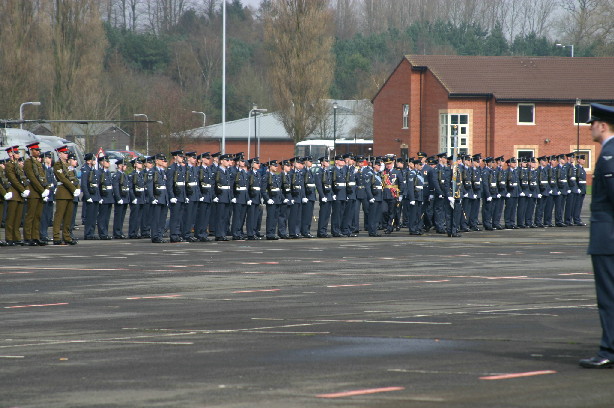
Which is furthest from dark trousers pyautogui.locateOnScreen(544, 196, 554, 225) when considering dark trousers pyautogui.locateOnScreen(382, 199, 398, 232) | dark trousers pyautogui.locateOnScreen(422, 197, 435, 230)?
dark trousers pyautogui.locateOnScreen(382, 199, 398, 232)

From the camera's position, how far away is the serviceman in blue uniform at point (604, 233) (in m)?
9.03

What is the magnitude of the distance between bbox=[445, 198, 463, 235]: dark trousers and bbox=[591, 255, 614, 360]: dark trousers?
66.4 feet

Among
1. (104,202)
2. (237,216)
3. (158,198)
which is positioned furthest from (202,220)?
(104,202)

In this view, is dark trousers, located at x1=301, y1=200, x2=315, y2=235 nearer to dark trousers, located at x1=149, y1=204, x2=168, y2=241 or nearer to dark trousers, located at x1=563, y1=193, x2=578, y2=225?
dark trousers, located at x1=149, y1=204, x2=168, y2=241

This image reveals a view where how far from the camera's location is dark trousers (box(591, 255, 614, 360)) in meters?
9.00

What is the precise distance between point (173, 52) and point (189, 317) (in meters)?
114

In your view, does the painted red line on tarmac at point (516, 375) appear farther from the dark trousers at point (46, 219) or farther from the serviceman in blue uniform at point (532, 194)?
the serviceman in blue uniform at point (532, 194)

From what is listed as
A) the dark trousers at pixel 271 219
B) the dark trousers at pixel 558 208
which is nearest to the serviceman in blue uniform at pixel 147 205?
the dark trousers at pixel 271 219

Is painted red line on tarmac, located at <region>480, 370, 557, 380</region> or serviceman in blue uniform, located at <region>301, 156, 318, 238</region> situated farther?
serviceman in blue uniform, located at <region>301, 156, 318, 238</region>

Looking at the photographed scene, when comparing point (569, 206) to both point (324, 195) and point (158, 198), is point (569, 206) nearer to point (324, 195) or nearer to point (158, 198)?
point (324, 195)

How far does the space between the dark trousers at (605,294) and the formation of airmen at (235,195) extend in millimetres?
18272

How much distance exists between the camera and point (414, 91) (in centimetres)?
7319

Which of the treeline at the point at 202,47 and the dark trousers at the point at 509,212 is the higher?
the treeline at the point at 202,47

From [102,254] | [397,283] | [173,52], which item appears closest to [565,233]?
[102,254]
